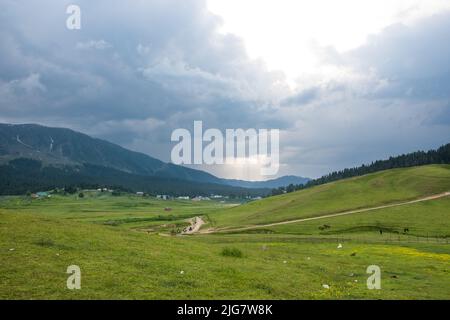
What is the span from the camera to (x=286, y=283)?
3067cm

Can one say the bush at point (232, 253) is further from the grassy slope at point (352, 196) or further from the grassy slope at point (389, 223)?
the grassy slope at point (352, 196)

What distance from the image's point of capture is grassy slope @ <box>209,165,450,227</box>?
143 metres

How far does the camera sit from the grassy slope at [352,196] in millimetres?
143375

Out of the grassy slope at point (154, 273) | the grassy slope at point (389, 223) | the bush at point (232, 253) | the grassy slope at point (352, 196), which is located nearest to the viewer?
the grassy slope at point (154, 273)

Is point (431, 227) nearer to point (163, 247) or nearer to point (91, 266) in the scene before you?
point (163, 247)

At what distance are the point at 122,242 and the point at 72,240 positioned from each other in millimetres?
5270
